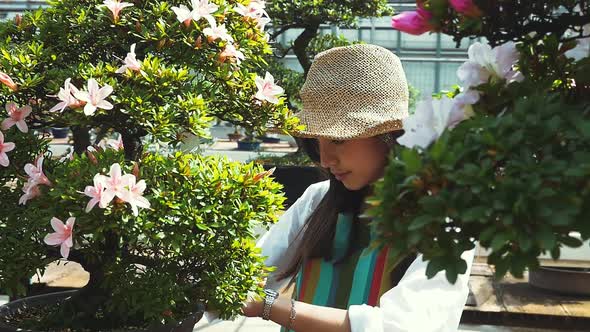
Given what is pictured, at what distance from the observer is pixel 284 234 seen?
2.07m

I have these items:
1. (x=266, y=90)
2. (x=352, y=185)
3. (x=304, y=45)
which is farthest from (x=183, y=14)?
(x=304, y=45)

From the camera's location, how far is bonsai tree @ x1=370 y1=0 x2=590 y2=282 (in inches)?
26.7

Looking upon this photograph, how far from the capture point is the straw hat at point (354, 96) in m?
1.76

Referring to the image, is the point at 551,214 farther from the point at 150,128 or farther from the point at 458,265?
the point at 150,128

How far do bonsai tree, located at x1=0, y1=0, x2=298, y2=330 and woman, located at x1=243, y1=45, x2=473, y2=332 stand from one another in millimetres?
145

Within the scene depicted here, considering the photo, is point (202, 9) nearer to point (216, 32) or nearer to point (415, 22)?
point (216, 32)

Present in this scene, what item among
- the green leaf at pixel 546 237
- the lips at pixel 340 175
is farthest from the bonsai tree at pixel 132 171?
the green leaf at pixel 546 237

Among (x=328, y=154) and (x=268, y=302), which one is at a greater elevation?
(x=328, y=154)

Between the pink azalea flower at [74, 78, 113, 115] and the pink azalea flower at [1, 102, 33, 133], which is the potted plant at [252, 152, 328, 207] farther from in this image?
the pink azalea flower at [74, 78, 113, 115]

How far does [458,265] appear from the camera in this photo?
75 centimetres

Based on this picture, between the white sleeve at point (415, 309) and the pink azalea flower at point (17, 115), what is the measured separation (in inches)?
33.3

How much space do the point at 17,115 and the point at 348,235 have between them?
0.90 meters

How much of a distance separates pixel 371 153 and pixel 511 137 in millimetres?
1129

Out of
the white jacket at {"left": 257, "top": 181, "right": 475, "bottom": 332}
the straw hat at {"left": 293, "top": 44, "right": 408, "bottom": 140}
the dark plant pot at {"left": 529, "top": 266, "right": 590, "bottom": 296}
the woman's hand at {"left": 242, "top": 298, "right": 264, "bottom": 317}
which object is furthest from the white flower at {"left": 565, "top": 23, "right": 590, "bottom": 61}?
the dark plant pot at {"left": 529, "top": 266, "right": 590, "bottom": 296}
